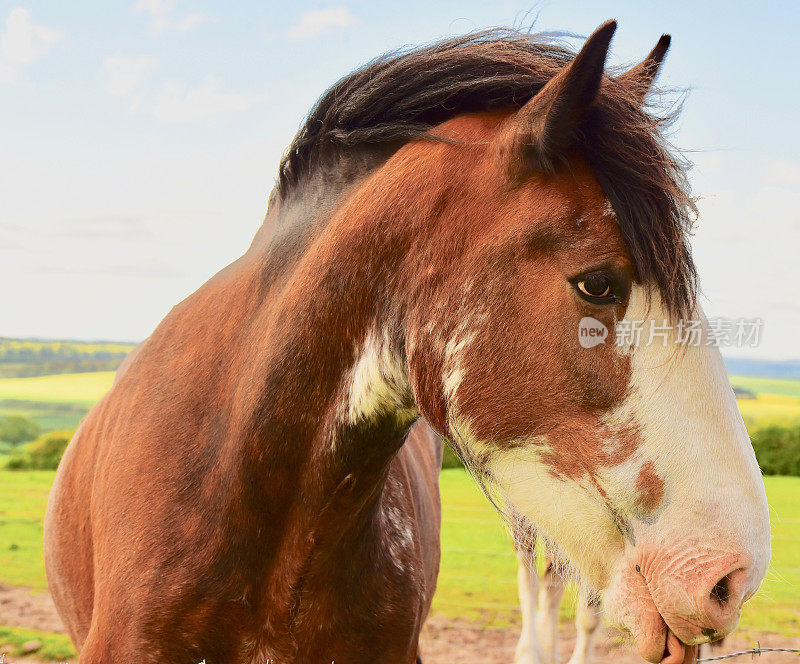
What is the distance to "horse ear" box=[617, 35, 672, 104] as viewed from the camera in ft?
6.56

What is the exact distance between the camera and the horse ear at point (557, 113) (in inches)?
63.1

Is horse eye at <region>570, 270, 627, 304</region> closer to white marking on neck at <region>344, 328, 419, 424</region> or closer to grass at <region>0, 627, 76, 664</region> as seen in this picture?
white marking on neck at <region>344, 328, 419, 424</region>

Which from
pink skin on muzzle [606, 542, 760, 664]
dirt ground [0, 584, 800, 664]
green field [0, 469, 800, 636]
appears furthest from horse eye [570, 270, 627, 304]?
dirt ground [0, 584, 800, 664]

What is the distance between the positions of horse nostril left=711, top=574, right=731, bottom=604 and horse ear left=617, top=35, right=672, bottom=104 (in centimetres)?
135

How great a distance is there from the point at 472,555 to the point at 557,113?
9352mm

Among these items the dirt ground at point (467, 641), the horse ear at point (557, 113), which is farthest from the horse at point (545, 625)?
the horse ear at point (557, 113)

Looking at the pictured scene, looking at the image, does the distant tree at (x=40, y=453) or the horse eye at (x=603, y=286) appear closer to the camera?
the horse eye at (x=603, y=286)

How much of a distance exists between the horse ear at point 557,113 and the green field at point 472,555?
5.03 meters

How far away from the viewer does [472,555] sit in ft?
33.2

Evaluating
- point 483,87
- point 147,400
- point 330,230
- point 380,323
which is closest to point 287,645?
point 147,400

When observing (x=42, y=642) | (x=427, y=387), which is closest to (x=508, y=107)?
(x=427, y=387)

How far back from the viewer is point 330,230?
206 centimetres

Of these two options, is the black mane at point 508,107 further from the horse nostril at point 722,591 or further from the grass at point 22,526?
the grass at point 22,526

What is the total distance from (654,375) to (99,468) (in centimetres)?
210
